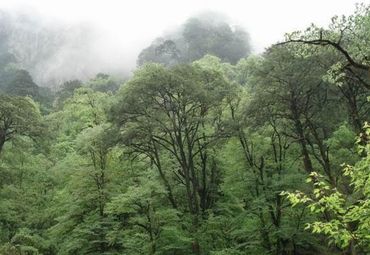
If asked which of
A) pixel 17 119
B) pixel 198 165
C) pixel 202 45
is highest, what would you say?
pixel 202 45

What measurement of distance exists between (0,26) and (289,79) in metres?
110

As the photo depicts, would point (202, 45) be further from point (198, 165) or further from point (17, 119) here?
point (17, 119)

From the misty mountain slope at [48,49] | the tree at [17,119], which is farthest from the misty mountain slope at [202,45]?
the tree at [17,119]

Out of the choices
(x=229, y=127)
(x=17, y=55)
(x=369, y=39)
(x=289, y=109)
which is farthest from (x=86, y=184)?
(x=17, y=55)

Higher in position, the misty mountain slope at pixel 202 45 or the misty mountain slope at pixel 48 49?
the misty mountain slope at pixel 48 49

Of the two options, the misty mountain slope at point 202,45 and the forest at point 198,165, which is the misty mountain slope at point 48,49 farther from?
the forest at point 198,165

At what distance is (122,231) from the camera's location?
944 inches

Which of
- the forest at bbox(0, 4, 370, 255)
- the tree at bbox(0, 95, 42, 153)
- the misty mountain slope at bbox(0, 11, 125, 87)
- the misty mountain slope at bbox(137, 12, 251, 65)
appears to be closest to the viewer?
the forest at bbox(0, 4, 370, 255)

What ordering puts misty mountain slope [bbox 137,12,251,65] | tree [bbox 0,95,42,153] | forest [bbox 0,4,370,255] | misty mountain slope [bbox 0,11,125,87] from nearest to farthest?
forest [bbox 0,4,370,255], tree [bbox 0,95,42,153], misty mountain slope [bbox 137,12,251,65], misty mountain slope [bbox 0,11,125,87]

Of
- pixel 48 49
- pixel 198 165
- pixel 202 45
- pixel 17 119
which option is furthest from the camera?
pixel 48 49

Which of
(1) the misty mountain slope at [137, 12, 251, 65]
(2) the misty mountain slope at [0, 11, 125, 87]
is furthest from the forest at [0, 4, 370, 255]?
(2) the misty mountain slope at [0, 11, 125, 87]

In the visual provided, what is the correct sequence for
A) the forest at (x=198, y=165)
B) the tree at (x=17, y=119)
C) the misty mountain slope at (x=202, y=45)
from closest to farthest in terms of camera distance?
the forest at (x=198, y=165) → the tree at (x=17, y=119) → the misty mountain slope at (x=202, y=45)

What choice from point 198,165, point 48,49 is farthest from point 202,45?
point 198,165

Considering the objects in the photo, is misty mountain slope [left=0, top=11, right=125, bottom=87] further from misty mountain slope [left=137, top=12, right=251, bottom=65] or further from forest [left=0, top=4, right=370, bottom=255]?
forest [left=0, top=4, right=370, bottom=255]
